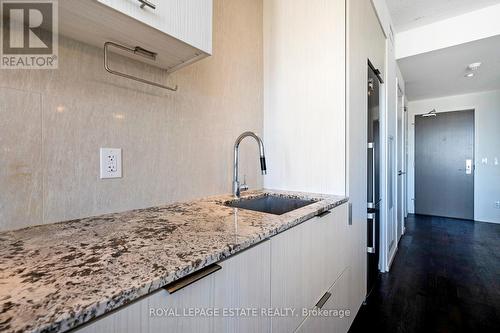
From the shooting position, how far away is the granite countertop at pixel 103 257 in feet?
1.22

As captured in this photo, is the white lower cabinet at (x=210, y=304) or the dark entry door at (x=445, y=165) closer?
the white lower cabinet at (x=210, y=304)

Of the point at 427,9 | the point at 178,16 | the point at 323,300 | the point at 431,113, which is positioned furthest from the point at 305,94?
the point at 431,113

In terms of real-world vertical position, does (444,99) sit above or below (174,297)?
above

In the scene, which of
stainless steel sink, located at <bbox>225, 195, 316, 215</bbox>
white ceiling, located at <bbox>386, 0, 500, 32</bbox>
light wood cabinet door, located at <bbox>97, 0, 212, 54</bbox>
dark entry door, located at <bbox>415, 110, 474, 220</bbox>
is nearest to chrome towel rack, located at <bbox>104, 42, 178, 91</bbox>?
light wood cabinet door, located at <bbox>97, 0, 212, 54</bbox>

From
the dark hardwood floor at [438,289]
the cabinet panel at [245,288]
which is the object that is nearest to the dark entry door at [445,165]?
the dark hardwood floor at [438,289]

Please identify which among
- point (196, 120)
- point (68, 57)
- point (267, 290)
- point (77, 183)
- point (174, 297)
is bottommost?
point (267, 290)

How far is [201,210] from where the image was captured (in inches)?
42.1

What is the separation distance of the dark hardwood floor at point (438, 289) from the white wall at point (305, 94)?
42.7 inches

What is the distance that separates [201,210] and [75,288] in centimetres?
66

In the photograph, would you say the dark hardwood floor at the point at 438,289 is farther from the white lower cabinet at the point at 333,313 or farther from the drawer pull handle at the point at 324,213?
the drawer pull handle at the point at 324,213

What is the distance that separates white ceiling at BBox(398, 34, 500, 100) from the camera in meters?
2.65

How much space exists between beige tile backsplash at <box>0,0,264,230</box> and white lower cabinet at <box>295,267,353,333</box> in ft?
2.61

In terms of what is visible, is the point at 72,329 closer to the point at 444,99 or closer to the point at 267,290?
the point at 267,290

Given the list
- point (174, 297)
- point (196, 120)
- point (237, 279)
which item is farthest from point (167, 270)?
point (196, 120)
